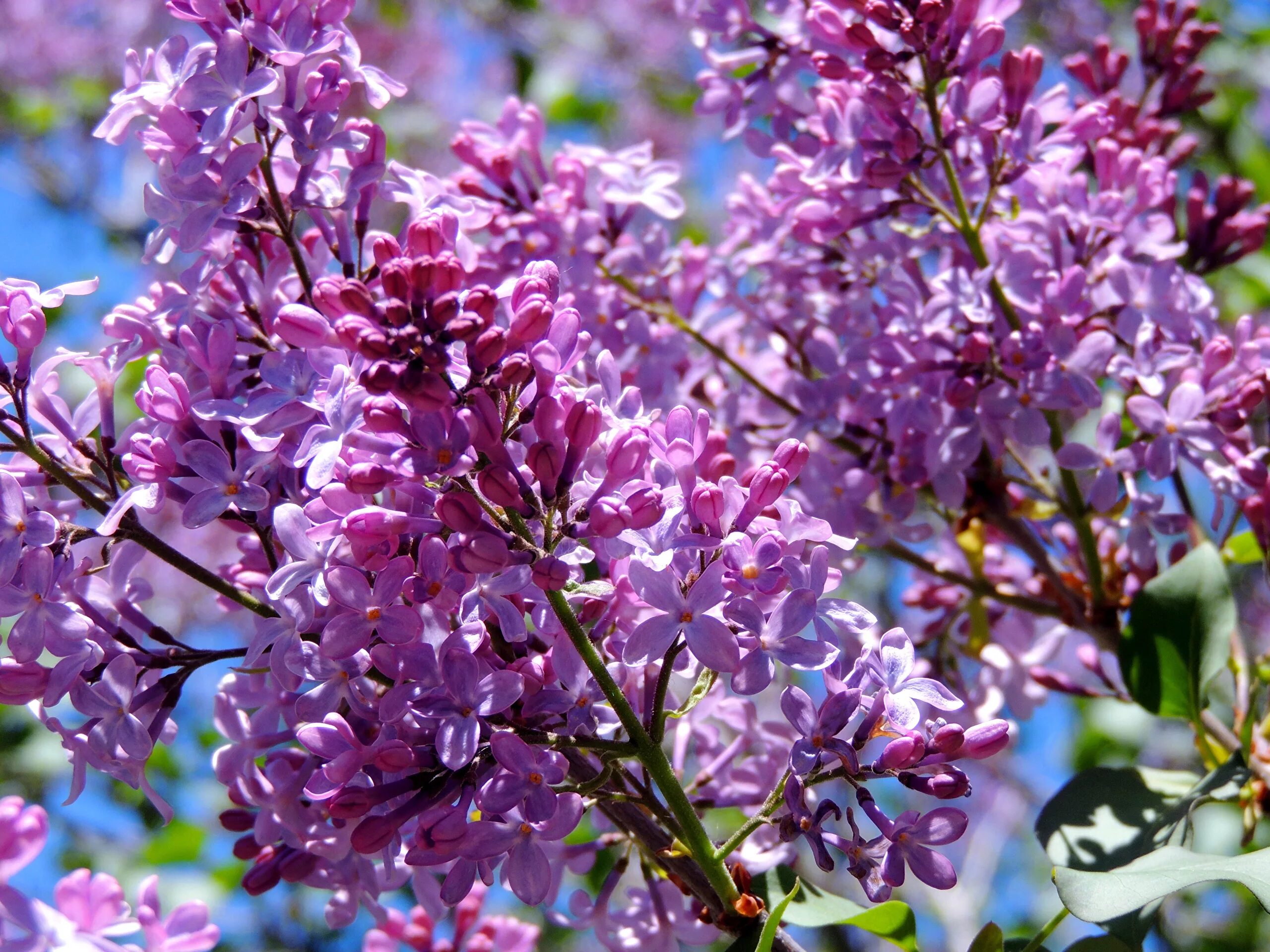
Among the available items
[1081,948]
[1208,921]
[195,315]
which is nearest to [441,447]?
[195,315]

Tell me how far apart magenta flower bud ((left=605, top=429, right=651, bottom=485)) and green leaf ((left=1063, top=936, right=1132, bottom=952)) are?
889 millimetres

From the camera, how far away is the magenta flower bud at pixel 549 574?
1157 mm

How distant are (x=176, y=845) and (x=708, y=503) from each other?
9.73 ft

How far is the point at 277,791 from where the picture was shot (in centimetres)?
144

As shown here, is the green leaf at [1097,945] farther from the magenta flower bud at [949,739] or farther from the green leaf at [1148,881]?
the magenta flower bud at [949,739]

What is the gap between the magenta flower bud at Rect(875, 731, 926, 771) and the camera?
1.25 metres

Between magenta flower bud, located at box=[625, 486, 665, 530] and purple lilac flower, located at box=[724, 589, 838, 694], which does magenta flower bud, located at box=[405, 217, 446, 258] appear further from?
purple lilac flower, located at box=[724, 589, 838, 694]

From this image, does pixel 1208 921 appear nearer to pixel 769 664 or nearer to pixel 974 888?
pixel 974 888

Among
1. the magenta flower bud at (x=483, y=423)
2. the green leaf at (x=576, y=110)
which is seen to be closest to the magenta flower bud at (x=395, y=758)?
the magenta flower bud at (x=483, y=423)

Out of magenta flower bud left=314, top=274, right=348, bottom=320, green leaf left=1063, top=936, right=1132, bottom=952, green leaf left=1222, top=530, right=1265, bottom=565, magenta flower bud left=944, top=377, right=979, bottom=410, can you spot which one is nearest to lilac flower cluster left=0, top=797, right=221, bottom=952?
magenta flower bud left=314, top=274, right=348, bottom=320

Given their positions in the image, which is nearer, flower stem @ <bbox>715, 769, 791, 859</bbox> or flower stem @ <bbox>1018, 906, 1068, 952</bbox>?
flower stem @ <bbox>715, 769, 791, 859</bbox>

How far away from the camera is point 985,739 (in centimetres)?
129

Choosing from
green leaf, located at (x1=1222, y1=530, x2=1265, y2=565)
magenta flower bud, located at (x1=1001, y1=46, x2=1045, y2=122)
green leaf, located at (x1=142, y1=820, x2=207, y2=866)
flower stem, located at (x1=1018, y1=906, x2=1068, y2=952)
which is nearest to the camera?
flower stem, located at (x1=1018, y1=906, x2=1068, y2=952)

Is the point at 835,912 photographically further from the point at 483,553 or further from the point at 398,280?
the point at 398,280
